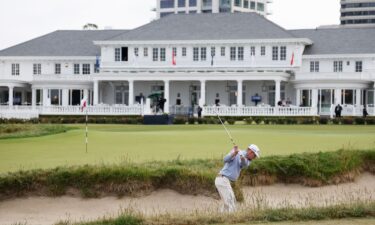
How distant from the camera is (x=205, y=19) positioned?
280 ft

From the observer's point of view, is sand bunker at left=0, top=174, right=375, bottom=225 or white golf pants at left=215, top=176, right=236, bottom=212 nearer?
white golf pants at left=215, top=176, right=236, bottom=212

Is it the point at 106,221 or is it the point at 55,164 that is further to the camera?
the point at 55,164

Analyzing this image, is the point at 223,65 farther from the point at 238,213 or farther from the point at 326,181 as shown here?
the point at 238,213

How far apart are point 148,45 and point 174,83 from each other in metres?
4.80

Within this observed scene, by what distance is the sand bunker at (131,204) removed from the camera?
699 inches

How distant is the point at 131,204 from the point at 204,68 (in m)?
61.9

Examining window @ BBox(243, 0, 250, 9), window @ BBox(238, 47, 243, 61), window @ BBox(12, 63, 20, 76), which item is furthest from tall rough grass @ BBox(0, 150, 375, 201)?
window @ BBox(243, 0, 250, 9)

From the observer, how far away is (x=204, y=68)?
80.2m

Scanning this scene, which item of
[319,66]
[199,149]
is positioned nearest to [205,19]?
[319,66]

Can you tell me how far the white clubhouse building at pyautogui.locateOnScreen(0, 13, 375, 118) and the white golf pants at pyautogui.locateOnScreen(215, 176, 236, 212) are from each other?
56.3 m

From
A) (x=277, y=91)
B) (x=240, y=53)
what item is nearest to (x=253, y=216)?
(x=277, y=91)

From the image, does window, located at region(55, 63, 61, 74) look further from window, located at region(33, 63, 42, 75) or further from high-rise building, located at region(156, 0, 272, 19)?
high-rise building, located at region(156, 0, 272, 19)

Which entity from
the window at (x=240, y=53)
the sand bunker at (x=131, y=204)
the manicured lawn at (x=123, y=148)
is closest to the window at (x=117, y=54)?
the window at (x=240, y=53)

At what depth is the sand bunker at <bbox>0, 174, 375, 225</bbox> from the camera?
17.8 meters
